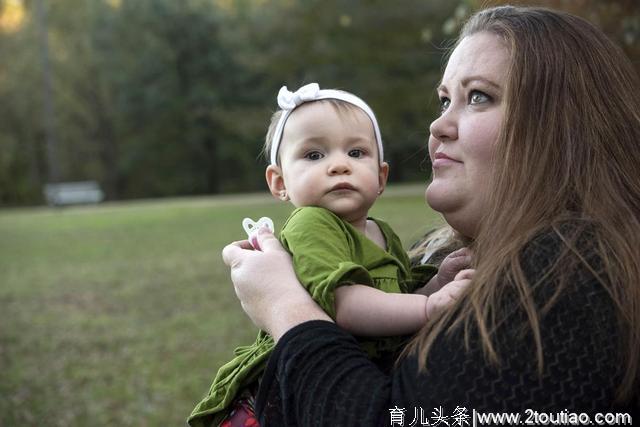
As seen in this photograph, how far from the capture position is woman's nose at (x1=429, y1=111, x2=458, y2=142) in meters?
2.13

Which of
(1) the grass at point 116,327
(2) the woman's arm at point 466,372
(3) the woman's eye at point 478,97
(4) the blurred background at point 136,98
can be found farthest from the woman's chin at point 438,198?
(4) the blurred background at point 136,98

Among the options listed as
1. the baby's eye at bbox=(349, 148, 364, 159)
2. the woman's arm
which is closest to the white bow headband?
the baby's eye at bbox=(349, 148, 364, 159)

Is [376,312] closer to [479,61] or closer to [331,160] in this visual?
Result: [331,160]

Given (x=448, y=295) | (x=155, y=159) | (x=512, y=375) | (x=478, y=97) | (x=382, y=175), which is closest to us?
(x=512, y=375)

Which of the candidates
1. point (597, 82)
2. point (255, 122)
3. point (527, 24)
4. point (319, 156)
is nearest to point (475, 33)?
point (527, 24)

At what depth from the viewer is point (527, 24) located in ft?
6.72

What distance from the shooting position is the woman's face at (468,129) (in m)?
2.05

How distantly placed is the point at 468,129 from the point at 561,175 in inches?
11.2

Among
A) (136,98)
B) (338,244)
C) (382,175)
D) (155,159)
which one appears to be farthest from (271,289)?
(155,159)

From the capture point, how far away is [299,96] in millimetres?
2383

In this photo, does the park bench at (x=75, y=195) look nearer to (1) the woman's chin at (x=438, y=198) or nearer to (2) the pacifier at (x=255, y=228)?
(2) the pacifier at (x=255, y=228)

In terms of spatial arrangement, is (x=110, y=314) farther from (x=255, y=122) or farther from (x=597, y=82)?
(x=255, y=122)

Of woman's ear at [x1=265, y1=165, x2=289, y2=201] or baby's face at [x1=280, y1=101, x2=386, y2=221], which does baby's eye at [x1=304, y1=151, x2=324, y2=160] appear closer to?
baby's face at [x1=280, y1=101, x2=386, y2=221]

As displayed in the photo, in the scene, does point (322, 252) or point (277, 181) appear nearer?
point (322, 252)
